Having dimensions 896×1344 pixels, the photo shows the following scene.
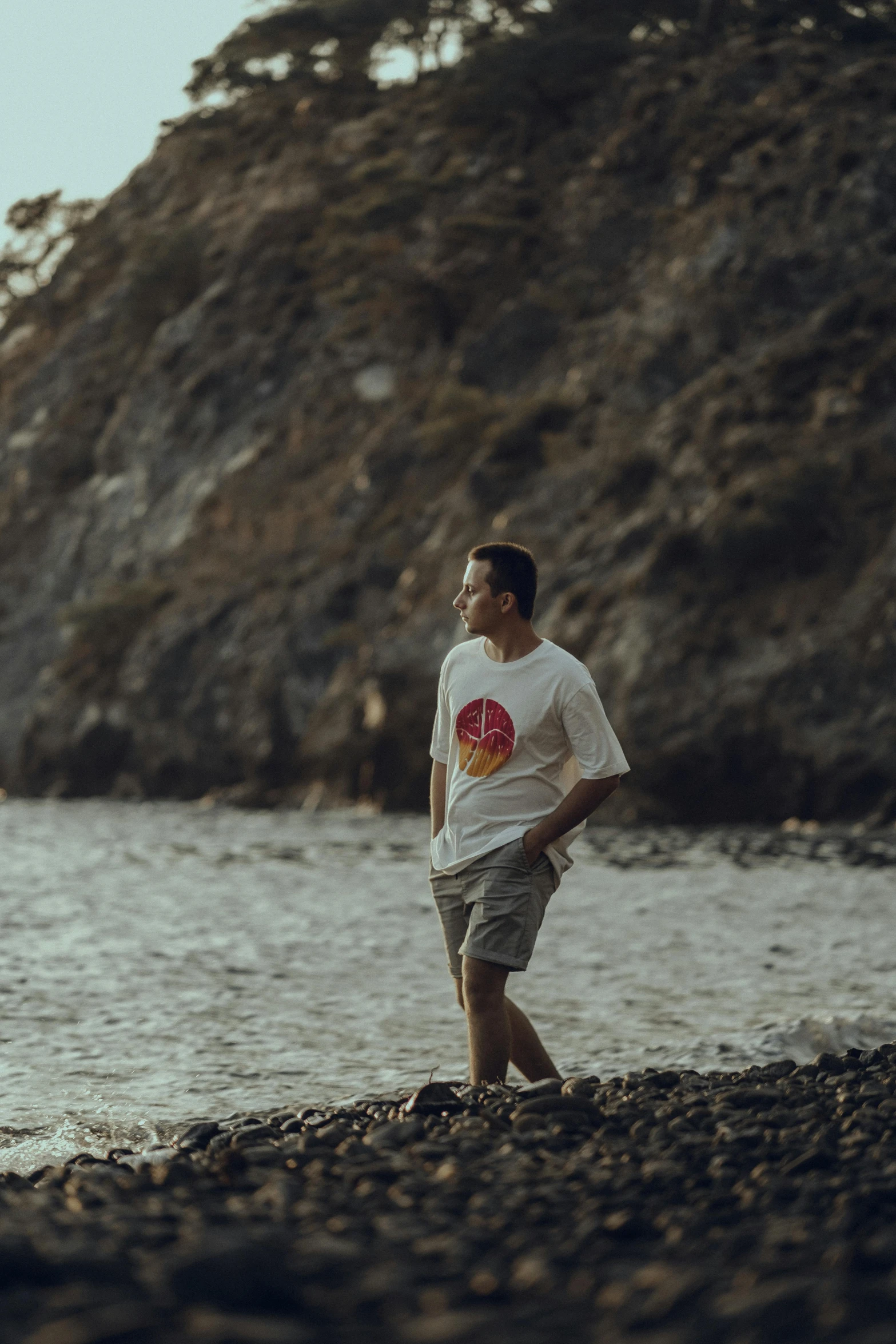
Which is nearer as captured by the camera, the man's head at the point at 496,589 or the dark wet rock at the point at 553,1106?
the dark wet rock at the point at 553,1106

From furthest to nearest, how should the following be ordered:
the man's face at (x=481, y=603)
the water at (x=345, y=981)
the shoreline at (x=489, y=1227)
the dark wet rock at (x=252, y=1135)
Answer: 1. the water at (x=345, y=981)
2. the man's face at (x=481, y=603)
3. the dark wet rock at (x=252, y=1135)
4. the shoreline at (x=489, y=1227)

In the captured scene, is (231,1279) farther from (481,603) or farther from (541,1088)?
(481,603)

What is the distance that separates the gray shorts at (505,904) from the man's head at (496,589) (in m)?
0.84

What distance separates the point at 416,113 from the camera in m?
50.1

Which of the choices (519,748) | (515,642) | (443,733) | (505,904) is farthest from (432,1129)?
(515,642)

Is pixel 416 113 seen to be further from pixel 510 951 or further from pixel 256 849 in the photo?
pixel 510 951

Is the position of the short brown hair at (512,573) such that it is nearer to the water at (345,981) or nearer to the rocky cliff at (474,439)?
the water at (345,981)


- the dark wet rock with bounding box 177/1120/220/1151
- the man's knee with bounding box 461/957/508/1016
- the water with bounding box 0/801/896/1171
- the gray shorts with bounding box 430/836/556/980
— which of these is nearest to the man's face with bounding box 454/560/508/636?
the gray shorts with bounding box 430/836/556/980

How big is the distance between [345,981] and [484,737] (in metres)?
5.31

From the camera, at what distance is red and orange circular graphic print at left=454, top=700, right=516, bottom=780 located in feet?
18.8

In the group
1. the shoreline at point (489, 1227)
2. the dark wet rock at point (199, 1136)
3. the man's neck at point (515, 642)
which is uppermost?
the man's neck at point (515, 642)

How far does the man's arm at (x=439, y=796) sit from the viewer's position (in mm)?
6062

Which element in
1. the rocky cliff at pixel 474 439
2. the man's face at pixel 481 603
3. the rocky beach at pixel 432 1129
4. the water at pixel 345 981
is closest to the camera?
the rocky beach at pixel 432 1129

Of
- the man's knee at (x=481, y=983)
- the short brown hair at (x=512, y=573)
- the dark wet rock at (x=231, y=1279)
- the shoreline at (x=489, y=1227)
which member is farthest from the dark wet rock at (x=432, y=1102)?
the dark wet rock at (x=231, y=1279)
